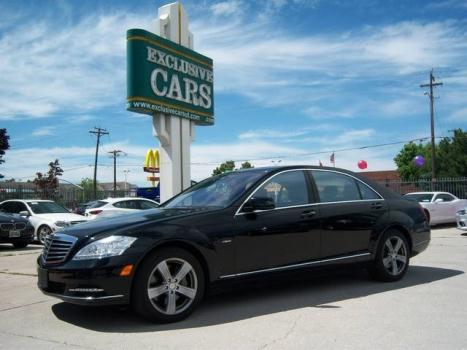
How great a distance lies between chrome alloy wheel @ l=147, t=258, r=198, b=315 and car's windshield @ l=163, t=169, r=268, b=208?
900 millimetres

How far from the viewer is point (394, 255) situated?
7.25m

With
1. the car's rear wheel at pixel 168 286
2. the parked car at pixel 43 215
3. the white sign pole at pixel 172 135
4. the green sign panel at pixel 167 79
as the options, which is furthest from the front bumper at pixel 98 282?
the white sign pole at pixel 172 135

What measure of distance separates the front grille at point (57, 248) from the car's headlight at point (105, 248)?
19 cm

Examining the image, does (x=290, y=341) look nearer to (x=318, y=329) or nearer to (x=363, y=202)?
(x=318, y=329)

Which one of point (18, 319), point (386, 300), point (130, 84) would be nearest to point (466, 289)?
point (386, 300)

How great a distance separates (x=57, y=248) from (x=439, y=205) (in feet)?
54.0

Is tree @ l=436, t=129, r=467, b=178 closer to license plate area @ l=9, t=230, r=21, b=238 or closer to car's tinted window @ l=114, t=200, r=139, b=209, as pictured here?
car's tinted window @ l=114, t=200, r=139, b=209

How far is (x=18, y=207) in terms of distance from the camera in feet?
56.3

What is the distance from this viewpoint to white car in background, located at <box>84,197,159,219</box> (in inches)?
713

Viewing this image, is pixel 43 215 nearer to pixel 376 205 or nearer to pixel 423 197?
pixel 376 205

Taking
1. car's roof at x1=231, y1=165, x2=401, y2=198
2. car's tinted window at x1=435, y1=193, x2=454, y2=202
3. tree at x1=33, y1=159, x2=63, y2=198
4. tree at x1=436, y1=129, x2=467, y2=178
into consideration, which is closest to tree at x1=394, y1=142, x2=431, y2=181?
tree at x1=436, y1=129, x2=467, y2=178

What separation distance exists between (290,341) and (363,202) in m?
2.98

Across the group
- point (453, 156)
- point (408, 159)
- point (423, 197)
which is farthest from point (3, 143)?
point (408, 159)

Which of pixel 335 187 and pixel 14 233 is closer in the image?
pixel 335 187
